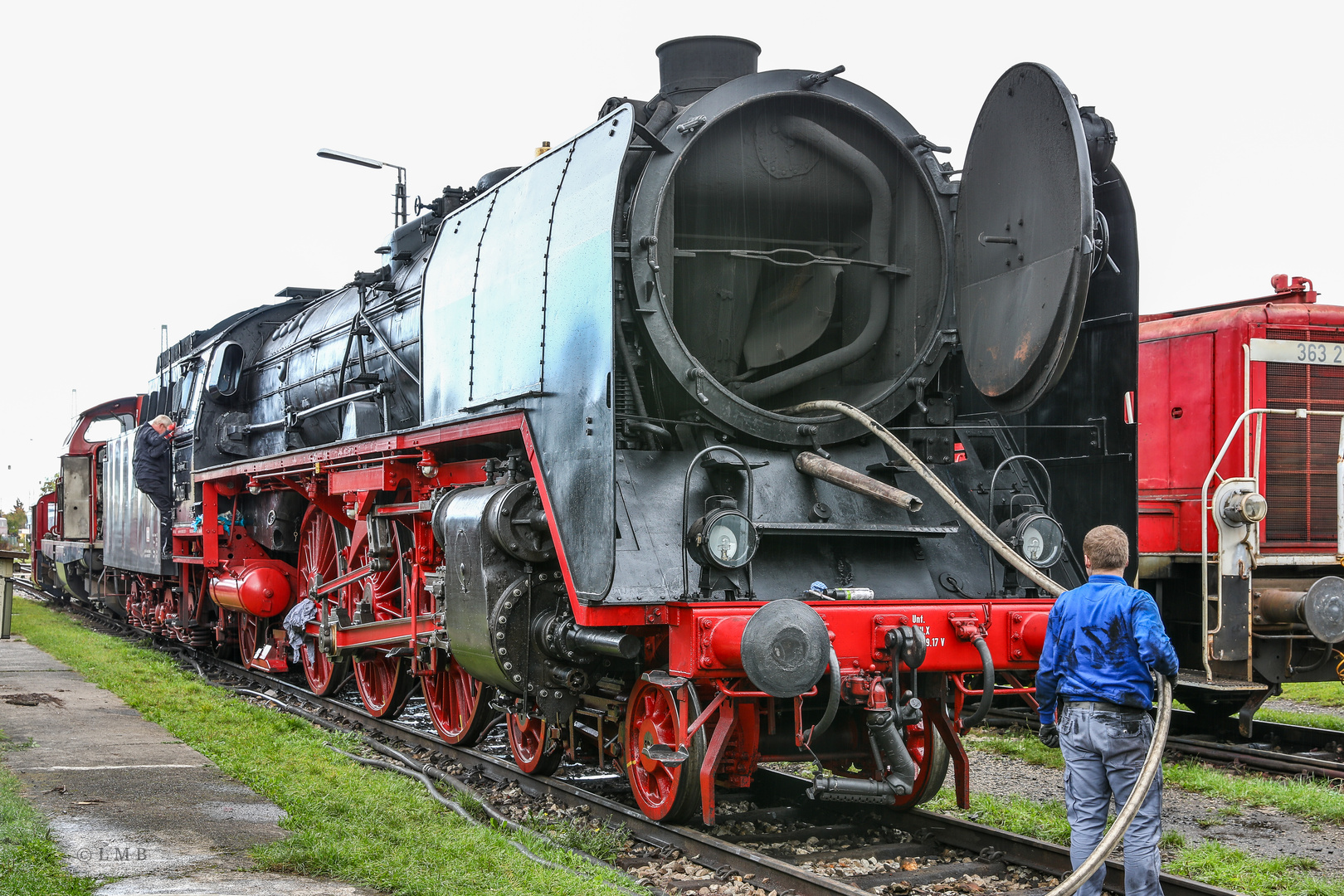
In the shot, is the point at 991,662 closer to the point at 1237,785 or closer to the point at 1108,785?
the point at 1108,785

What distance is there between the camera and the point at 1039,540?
18.0 feet

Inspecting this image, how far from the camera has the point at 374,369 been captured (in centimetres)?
896

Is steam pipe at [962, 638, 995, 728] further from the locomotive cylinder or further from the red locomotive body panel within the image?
the locomotive cylinder

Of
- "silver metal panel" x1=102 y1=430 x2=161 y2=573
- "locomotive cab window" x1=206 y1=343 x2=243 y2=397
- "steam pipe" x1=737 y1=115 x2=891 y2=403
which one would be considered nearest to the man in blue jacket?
"steam pipe" x1=737 y1=115 x2=891 y2=403

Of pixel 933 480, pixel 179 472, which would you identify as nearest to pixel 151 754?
pixel 933 480

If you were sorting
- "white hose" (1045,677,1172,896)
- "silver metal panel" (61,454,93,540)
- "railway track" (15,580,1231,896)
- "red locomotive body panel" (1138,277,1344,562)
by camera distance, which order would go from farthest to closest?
"silver metal panel" (61,454,93,540), "red locomotive body panel" (1138,277,1344,562), "railway track" (15,580,1231,896), "white hose" (1045,677,1172,896)

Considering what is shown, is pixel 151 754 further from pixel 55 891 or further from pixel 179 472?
pixel 179 472

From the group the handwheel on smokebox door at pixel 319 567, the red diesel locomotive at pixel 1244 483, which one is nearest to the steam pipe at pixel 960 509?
the red diesel locomotive at pixel 1244 483

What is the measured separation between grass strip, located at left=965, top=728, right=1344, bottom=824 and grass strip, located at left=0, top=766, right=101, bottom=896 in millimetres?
5409

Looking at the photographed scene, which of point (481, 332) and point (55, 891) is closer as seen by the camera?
point (55, 891)

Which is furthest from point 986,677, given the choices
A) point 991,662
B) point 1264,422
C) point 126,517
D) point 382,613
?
point 126,517

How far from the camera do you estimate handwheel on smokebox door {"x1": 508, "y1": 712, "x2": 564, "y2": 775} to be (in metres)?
6.38

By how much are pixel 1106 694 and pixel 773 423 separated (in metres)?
2.02

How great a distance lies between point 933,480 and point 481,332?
2586 mm
